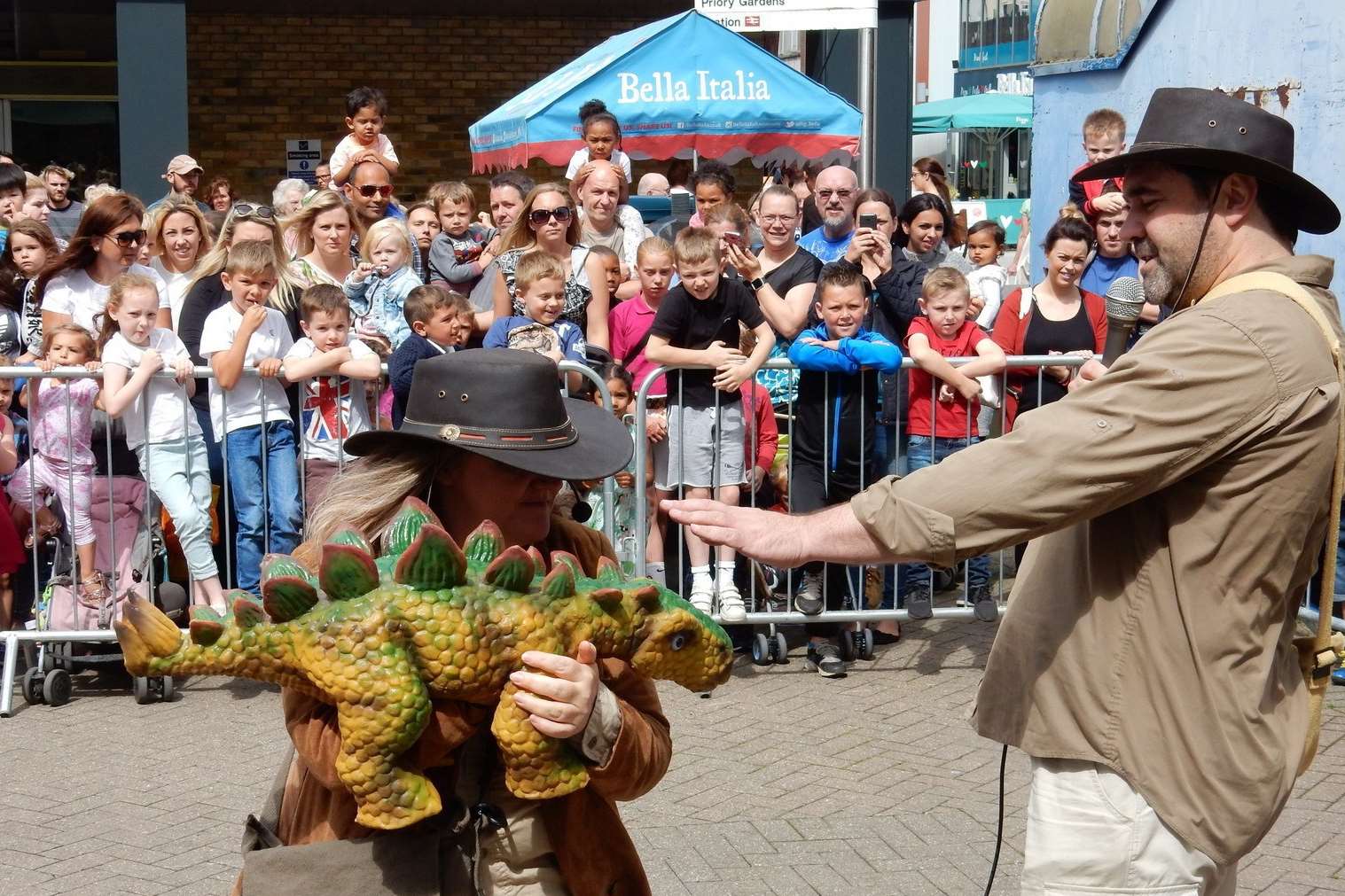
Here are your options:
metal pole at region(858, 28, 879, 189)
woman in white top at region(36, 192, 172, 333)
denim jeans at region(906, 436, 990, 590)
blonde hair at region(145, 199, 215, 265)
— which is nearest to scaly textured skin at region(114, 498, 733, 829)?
denim jeans at region(906, 436, 990, 590)

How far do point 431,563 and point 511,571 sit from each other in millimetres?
125

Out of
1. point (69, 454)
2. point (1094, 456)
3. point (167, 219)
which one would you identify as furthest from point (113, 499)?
point (1094, 456)

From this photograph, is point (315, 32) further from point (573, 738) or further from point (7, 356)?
point (573, 738)

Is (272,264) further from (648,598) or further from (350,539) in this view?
(648,598)

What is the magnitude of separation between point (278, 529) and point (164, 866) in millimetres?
2265

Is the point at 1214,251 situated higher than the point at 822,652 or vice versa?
the point at 1214,251

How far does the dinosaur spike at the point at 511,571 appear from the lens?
8.05 ft

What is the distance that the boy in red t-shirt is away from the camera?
728cm

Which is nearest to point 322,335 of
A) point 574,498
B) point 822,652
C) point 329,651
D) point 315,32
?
point 822,652

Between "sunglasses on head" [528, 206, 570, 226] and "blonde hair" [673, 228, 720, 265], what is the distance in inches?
38.6

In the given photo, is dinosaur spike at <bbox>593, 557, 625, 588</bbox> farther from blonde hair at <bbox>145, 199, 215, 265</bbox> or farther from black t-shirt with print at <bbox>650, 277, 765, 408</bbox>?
blonde hair at <bbox>145, 199, 215, 265</bbox>

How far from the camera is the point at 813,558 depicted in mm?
2621

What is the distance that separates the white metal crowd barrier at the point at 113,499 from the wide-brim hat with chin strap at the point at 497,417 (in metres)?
3.74

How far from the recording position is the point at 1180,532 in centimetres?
262
